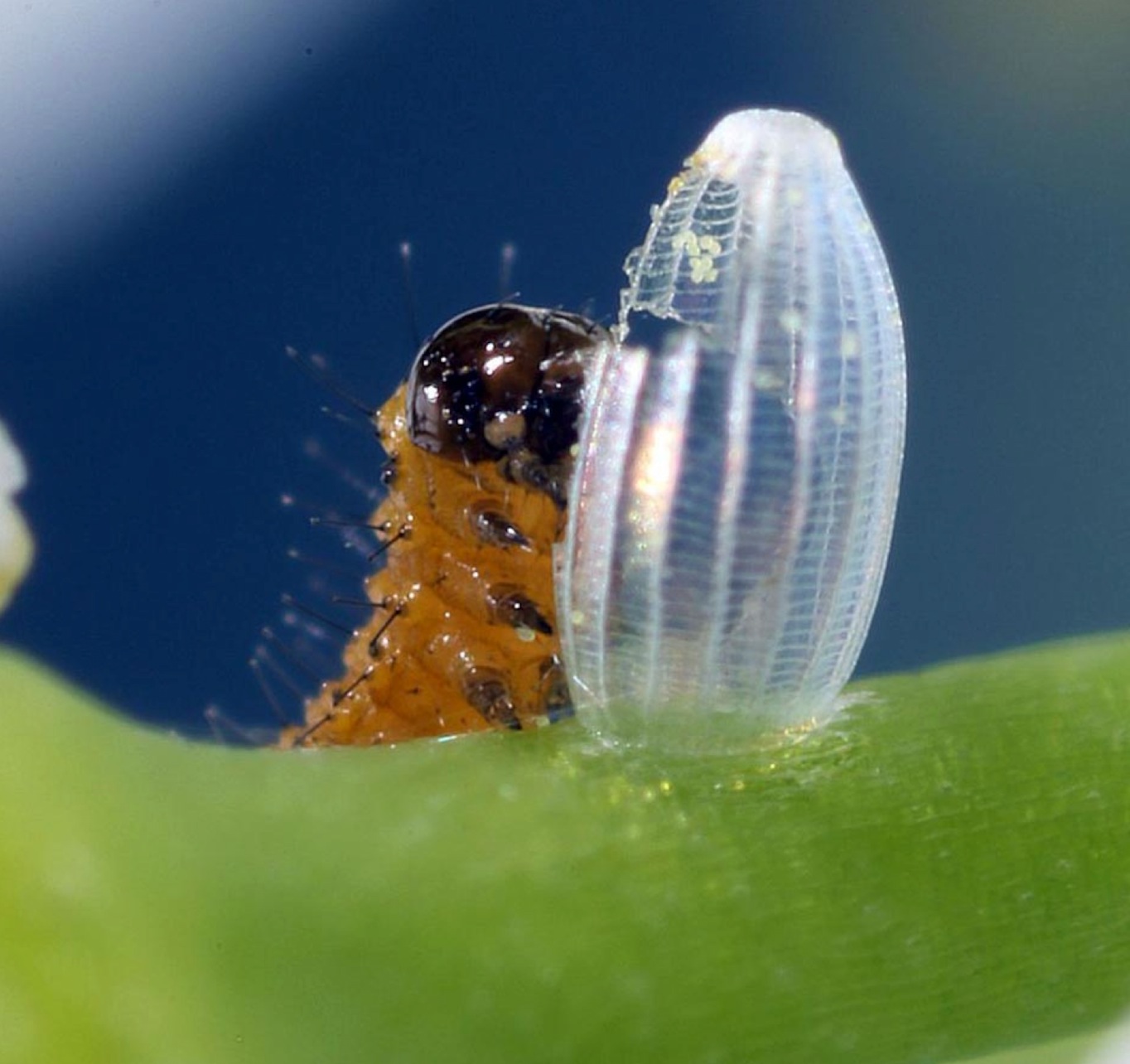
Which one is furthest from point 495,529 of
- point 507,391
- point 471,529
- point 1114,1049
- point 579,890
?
point 1114,1049

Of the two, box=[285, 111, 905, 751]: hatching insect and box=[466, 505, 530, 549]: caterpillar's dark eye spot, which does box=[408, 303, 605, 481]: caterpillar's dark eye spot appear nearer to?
box=[466, 505, 530, 549]: caterpillar's dark eye spot

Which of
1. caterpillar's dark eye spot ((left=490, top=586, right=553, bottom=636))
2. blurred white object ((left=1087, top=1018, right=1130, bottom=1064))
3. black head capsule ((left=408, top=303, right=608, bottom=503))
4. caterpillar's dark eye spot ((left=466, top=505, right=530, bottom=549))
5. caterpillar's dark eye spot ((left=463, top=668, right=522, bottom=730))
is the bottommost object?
blurred white object ((left=1087, top=1018, right=1130, bottom=1064))

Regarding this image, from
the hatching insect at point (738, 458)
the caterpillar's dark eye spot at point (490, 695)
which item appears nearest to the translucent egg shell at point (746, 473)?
the hatching insect at point (738, 458)

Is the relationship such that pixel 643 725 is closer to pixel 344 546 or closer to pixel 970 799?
pixel 970 799

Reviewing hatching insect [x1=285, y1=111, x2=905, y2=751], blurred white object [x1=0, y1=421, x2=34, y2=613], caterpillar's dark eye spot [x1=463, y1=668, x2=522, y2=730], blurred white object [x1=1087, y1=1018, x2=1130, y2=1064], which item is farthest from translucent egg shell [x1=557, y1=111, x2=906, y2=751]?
blurred white object [x1=0, y1=421, x2=34, y2=613]

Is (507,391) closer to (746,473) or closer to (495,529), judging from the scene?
(495,529)

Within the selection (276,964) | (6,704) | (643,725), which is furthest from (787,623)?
(6,704)

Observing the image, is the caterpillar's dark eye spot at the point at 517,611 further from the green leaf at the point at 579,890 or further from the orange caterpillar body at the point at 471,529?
the green leaf at the point at 579,890

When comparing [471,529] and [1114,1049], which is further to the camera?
[471,529]
